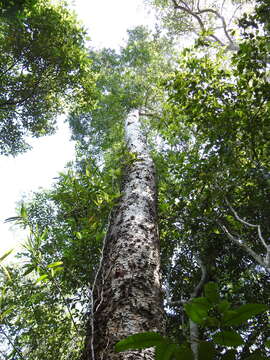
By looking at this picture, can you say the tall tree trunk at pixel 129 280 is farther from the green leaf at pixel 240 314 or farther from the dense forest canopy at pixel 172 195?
the green leaf at pixel 240 314

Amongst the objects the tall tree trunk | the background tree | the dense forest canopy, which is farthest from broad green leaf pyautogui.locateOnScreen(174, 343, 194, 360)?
the background tree

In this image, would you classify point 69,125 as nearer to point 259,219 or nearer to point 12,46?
point 12,46

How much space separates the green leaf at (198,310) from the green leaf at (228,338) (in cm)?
5

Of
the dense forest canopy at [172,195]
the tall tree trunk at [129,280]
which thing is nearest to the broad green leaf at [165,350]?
the dense forest canopy at [172,195]

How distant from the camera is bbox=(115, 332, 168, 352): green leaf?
23.9 inches

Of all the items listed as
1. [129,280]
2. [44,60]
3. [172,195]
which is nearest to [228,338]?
[129,280]

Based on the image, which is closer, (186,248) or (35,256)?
(35,256)

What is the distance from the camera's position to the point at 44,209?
10766 mm

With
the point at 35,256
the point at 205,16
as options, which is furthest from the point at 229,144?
the point at 205,16

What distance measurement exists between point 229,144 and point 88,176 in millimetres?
2070

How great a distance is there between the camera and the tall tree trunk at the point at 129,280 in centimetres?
148

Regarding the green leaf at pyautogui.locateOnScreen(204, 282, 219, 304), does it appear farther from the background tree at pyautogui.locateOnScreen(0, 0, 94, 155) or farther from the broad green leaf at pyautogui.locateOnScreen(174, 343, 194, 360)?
the background tree at pyautogui.locateOnScreen(0, 0, 94, 155)

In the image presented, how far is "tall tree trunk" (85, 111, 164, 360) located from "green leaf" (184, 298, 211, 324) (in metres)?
0.79

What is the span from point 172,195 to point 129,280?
9.97 feet
